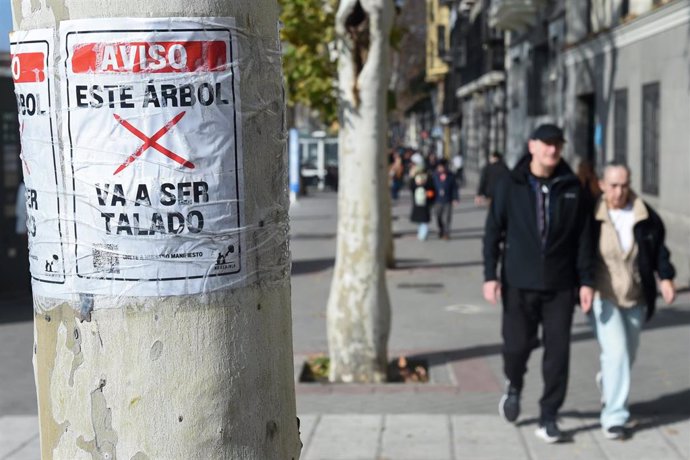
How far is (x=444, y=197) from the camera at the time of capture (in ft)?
76.6

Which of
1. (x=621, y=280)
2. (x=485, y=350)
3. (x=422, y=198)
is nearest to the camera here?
(x=621, y=280)

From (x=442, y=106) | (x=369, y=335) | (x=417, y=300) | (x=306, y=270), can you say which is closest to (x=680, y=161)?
(x=417, y=300)

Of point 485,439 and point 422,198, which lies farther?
point 422,198

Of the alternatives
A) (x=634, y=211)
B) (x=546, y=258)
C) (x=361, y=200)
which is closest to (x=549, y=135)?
(x=546, y=258)

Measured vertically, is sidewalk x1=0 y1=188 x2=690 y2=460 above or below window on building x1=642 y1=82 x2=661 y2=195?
below

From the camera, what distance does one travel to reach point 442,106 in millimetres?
68875

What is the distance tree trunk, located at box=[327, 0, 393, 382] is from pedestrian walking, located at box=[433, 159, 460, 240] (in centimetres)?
1386

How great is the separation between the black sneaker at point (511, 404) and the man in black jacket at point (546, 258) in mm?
263

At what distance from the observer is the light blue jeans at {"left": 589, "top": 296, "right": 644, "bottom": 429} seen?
7.17 m

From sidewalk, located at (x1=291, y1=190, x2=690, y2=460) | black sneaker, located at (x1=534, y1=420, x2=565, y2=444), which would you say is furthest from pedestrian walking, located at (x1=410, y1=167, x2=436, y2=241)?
black sneaker, located at (x1=534, y1=420, x2=565, y2=444)

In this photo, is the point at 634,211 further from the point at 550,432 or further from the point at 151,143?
the point at 151,143

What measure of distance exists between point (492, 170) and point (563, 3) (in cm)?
681

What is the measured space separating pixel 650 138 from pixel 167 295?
16.4 metres

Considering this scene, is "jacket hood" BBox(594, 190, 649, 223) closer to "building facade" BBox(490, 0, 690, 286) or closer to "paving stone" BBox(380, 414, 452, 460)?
"paving stone" BBox(380, 414, 452, 460)
